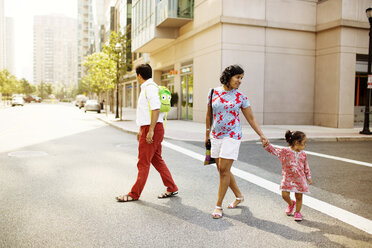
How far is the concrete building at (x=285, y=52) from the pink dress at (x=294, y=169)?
609 inches

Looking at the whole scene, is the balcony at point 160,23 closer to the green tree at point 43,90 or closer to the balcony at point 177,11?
the balcony at point 177,11

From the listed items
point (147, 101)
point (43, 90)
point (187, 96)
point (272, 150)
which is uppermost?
point (43, 90)

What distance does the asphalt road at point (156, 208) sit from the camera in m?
3.64

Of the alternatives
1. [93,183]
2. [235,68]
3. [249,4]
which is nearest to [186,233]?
[235,68]

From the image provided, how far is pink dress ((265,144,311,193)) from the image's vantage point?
14.0 ft

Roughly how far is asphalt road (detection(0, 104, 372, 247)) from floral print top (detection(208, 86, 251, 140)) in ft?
3.50

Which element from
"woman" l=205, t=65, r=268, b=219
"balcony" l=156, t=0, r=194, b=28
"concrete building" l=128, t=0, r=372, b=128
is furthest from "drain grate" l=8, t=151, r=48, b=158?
"balcony" l=156, t=0, r=194, b=28

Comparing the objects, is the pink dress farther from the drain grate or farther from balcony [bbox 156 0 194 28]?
balcony [bbox 156 0 194 28]

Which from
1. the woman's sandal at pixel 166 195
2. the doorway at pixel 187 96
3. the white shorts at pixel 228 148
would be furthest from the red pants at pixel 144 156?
the doorway at pixel 187 96

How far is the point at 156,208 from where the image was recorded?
4.72 metres

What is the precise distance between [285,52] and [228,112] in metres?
17.8

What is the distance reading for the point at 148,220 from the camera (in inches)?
166

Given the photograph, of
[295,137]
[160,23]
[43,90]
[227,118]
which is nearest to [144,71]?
[227,118]

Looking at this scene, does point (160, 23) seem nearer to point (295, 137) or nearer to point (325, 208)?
point (325, 208)
